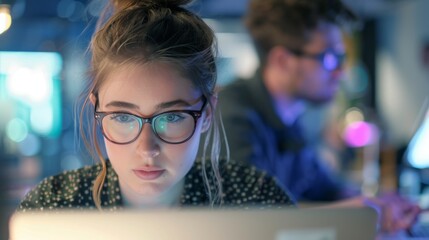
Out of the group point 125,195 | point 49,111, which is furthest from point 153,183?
point 49,111

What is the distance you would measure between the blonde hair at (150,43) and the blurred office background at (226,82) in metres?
0.05

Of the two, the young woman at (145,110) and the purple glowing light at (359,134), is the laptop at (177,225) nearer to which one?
the young woman at (145,110)

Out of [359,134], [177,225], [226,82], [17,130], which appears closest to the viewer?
[177,225]

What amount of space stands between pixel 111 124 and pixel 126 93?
59 millimetres

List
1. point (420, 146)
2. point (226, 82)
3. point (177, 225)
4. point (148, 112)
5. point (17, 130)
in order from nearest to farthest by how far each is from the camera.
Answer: point (177, 225) → point (148, 112) → point (226, 82) → point (420, 146) → point (17, 130)

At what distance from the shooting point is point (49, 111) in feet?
8.98

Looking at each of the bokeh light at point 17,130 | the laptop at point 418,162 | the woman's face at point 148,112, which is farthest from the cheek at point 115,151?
the bokeh light at point 17,130

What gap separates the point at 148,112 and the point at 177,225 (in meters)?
0.33

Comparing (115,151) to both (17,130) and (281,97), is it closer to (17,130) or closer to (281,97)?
(281,97)

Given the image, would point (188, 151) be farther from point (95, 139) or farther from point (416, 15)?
point (416, 15)

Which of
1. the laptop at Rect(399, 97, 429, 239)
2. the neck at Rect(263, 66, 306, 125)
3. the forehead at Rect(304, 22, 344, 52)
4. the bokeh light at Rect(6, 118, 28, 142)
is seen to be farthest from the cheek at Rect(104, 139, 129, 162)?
the bokeh light at Rect(6, 118, 28, 142)

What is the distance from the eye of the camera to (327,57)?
178 cm

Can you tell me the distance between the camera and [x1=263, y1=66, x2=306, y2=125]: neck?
5.68 ft

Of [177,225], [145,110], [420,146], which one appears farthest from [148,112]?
[420,146]
